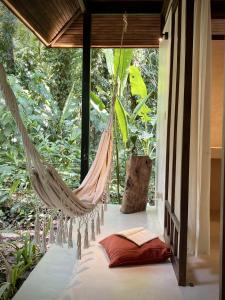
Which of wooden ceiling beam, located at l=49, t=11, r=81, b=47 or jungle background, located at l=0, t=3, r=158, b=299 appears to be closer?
wooden ceiling beam, located at l=49, t=11, r=81, b=47

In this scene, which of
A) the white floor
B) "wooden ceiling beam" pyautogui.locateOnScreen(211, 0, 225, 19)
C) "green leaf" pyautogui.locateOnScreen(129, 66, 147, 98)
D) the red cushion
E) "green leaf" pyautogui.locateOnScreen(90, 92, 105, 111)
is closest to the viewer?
the white floor

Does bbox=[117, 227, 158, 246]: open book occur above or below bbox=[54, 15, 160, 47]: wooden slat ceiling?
below

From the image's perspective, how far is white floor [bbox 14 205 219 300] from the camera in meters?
2.06

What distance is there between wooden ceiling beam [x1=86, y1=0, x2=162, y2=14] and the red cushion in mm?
2830

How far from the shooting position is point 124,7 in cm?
432

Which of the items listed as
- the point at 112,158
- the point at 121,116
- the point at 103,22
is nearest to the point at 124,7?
the point at 103,22

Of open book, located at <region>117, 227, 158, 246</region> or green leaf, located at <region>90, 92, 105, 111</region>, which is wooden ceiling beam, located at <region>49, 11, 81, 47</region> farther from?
open book, located at <region>117, 227, 158, 246</region>

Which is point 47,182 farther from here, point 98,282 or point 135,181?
point 135,181

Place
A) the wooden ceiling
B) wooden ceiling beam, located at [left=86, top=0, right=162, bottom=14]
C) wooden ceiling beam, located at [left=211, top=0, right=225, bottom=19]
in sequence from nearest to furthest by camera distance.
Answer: wooden ceiling beam, located at [left=211, top=0, right=225, bottom=19], the wooden ceiling, wooden ceiling beam, located at [left=86, top=0, right=162, bottom=14]

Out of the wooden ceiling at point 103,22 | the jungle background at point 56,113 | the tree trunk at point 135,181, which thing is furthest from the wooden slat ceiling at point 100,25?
the tree trunk at point 135,181

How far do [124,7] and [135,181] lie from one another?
2.07 metres

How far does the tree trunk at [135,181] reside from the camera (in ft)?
13.3

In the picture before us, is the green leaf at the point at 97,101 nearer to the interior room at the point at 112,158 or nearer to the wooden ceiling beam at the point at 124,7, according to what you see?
the interior room at the point at 112,158

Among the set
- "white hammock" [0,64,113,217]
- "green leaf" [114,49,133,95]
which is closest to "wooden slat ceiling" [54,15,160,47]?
"green leaf" [114,49,133,95]
